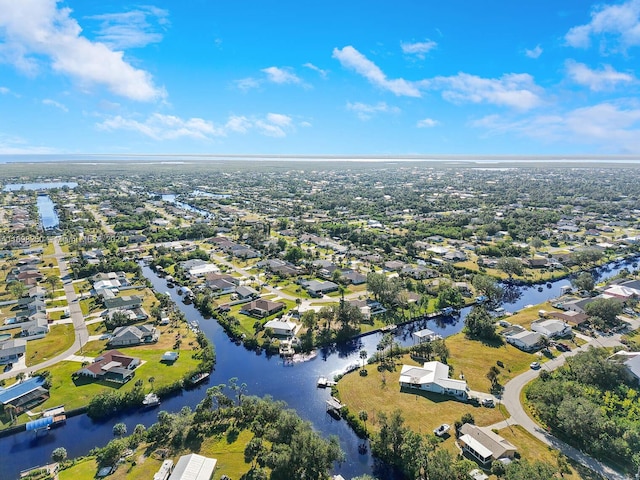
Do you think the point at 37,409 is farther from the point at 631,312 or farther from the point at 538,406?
the point at 631,312

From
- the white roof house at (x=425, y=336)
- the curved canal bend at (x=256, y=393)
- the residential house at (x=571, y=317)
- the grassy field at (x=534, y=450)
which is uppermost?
the residential house at (x=571, y=317)

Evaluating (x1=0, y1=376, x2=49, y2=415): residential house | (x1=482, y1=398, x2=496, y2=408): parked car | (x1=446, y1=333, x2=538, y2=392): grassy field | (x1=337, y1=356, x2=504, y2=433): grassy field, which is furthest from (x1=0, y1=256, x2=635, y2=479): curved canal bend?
(x1=482, y1=398, x2=496, y2=408): parked car

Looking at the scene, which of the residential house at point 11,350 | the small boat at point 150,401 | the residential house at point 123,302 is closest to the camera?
the small boat at point 150,401

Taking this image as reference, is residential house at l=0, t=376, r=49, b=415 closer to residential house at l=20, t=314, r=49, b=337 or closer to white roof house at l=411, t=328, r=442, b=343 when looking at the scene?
residential house at l=20, t=314, r=49, b=337

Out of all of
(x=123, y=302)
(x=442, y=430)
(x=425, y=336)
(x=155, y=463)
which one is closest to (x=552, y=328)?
(x=425, y=336)

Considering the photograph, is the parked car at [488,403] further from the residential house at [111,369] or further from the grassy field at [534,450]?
the residential house at [111,369]

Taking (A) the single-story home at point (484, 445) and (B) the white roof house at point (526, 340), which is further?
(B) the white roof house at point (526, 340)

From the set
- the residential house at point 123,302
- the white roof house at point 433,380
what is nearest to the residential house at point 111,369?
the residential house at point 123,302

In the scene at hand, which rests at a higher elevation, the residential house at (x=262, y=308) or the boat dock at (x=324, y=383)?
the residential house at (x=262, y=308)

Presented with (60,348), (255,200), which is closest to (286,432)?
(60,348)
